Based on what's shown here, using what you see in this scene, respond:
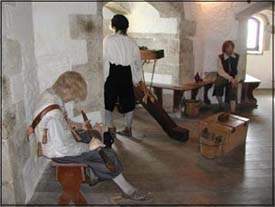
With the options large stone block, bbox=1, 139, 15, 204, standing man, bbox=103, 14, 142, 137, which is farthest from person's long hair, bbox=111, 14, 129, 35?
large stone block, bbox=1, 139, 15, 204

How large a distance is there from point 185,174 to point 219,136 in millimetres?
590

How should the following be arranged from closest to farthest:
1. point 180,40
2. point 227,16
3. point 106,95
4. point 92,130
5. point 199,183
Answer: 1. point 92,130
2. point 199,183
3. point 106,95
4. point 180,40
5. point 227,16

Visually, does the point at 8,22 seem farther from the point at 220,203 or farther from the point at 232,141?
the point at 232,141

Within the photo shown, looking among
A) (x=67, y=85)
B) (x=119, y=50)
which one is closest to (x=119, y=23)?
(x=119, y=50)

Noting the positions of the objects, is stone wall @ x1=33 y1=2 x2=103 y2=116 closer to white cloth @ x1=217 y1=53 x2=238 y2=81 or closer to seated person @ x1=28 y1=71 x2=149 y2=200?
seated person @ x1=28 y1=71 x2=149 y2=200

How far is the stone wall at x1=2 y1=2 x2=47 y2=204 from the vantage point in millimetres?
2086

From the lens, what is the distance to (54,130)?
86.0 inches

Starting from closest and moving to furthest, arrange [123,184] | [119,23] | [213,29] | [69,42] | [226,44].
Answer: [123,184], [69,42], [119,23], [226,44], [213,29]

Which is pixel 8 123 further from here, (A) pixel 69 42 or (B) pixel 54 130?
(A) pixel 69 42

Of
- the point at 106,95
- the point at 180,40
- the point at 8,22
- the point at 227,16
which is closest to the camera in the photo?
the point at 8,22

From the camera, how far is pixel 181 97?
482 cm

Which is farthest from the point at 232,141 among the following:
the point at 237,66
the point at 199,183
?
the point at 237,66

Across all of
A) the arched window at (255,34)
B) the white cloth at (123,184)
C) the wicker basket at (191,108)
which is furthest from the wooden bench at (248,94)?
the white cloth at (123,184)

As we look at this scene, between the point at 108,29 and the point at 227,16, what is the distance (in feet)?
5.75
